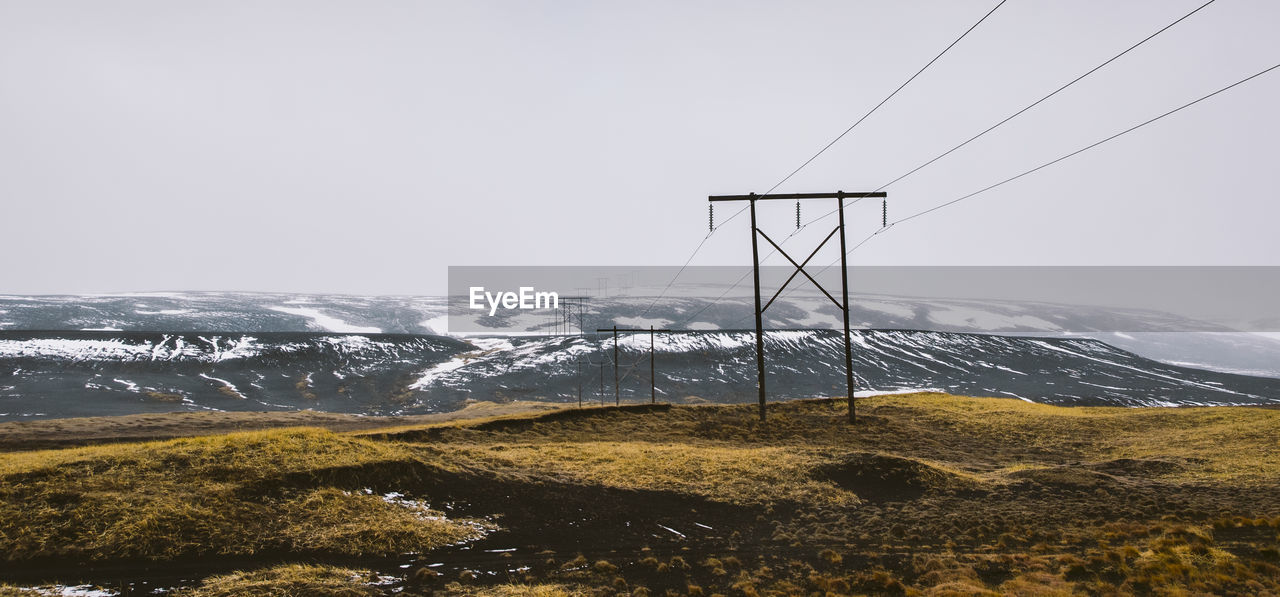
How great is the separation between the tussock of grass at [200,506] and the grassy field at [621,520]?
53mm

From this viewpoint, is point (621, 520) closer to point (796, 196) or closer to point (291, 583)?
point (291, 583)

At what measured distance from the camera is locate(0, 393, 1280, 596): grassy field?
11.8 metres

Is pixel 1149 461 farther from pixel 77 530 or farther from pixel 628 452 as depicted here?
pixel 77 530

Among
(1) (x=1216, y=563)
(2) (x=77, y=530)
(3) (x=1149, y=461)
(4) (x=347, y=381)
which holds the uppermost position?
(2) (x=77, y=530)

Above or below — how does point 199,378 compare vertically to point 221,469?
below

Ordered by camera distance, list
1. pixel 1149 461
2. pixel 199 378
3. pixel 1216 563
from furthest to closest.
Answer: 1. pixel 199 378
2. pixel 1149 461
3. pixel 1216 563

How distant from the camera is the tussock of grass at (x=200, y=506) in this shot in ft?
40.0

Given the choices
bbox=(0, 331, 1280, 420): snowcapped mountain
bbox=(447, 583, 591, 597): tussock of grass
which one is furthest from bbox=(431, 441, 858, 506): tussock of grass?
bbox=(0, 331, 1280, 420): snowcapped mountain

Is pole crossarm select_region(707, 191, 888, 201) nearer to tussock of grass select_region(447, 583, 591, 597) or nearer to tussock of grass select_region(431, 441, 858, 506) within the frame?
tussock of grass select_region(431, 441, 858, 506)

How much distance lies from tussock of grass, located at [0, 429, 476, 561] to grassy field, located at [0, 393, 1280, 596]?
0.05 m

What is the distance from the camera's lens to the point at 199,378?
470ft

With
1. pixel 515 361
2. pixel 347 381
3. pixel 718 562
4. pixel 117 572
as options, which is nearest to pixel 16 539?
pixel 117 572

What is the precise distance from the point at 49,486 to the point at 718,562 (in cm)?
1501

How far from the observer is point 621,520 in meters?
16.8
